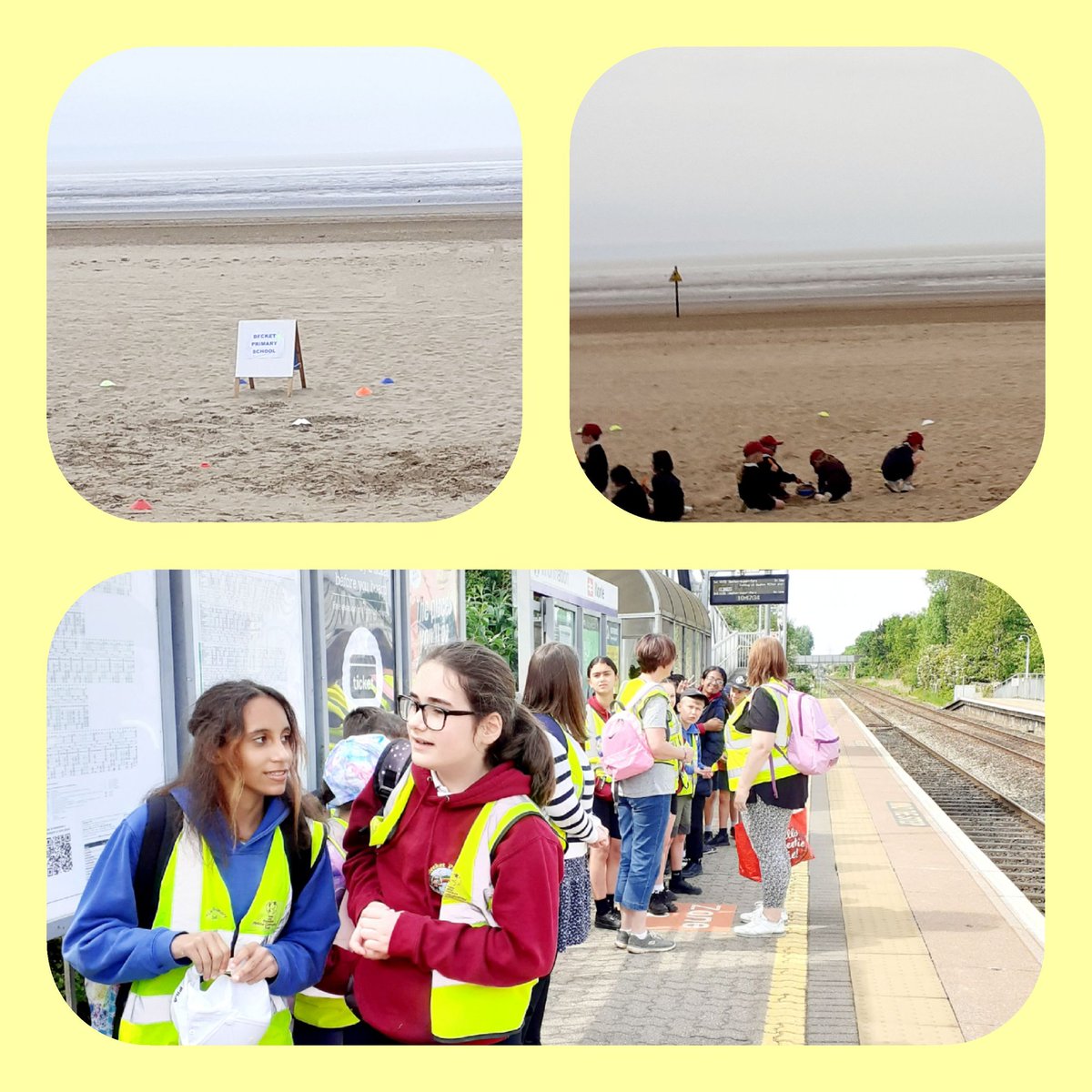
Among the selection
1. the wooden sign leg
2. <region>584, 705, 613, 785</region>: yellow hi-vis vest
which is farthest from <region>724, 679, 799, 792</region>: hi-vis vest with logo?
the wooden sign leg

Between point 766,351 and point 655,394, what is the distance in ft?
1.31

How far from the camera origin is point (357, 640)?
142 inches

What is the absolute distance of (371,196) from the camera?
4590mm

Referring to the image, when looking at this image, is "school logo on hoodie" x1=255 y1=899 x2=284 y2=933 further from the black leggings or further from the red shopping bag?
the red shopping bag

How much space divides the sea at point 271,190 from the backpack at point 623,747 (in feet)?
5.27

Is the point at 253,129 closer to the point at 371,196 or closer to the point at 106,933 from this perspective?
the point at 371,196

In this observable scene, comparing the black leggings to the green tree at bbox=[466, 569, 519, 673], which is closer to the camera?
the black leggings

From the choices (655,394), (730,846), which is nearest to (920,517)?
(655,394)

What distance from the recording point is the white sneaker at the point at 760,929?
139 inches

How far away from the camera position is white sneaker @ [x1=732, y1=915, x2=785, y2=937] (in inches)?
139

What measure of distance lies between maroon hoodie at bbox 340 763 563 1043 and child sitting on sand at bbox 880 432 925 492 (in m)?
1.79

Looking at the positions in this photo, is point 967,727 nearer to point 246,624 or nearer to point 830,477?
point 830,477

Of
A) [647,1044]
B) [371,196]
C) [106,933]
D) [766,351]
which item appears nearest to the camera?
[106,933]

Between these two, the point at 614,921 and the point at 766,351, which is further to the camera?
the point at 766,351
